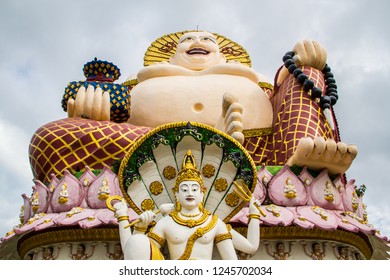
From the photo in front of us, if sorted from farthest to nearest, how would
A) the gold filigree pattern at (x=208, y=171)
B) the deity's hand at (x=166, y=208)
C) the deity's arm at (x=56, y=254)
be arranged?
the deity's arm at (x=56, y=254), the gold filigree pattern at (x=208, y=171), the deity's hand at (x=166, y=208)

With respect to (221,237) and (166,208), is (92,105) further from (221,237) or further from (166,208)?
(221,237)

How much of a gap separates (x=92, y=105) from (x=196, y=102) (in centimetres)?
154

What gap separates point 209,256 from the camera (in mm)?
4656

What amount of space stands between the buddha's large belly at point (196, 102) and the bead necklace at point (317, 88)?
29.1 inches

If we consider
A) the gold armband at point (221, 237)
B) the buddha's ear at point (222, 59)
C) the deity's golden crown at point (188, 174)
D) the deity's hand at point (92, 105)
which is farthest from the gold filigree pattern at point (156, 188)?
the buddha's ear at point (222, 59)

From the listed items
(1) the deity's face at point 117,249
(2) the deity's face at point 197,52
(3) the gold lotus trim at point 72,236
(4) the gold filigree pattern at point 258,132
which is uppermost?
(2) the deity's face at point 197,52

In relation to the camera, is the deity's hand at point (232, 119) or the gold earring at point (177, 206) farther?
the deity's hand at point (232, 119)

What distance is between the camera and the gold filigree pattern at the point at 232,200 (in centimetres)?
505

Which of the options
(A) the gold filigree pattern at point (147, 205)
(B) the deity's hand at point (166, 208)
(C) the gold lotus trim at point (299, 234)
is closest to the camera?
(B) the deity's hand at point (166, 208)

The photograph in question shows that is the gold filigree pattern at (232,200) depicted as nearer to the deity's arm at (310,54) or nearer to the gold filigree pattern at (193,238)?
the gold filigree pattern at (193,238)

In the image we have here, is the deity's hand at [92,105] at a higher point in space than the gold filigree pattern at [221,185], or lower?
higher

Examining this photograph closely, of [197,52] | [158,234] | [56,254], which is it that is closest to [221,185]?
[158,234]

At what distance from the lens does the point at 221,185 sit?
5.08m
